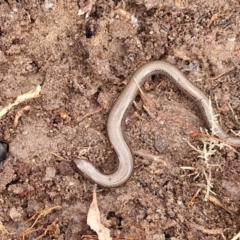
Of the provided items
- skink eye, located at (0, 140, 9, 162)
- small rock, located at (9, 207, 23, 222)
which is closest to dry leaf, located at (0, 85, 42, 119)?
skink eye, located at (0, 140, 9, 162)

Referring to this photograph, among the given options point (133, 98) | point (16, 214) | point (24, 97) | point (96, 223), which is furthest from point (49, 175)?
point (133, 98)

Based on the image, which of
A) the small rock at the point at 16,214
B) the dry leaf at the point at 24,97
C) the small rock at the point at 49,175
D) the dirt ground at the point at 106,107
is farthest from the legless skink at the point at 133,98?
the small rock at the point at 16,214

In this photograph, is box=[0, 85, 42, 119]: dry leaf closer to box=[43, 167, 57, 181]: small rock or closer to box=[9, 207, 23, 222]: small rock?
box=[43, 167, 57, 181]: small rock

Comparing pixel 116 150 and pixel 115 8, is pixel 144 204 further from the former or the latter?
pixel 115 8

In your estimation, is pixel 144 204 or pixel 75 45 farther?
pixel 75 45

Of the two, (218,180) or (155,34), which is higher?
A: (155,34)

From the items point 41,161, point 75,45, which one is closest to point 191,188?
point 41,161
